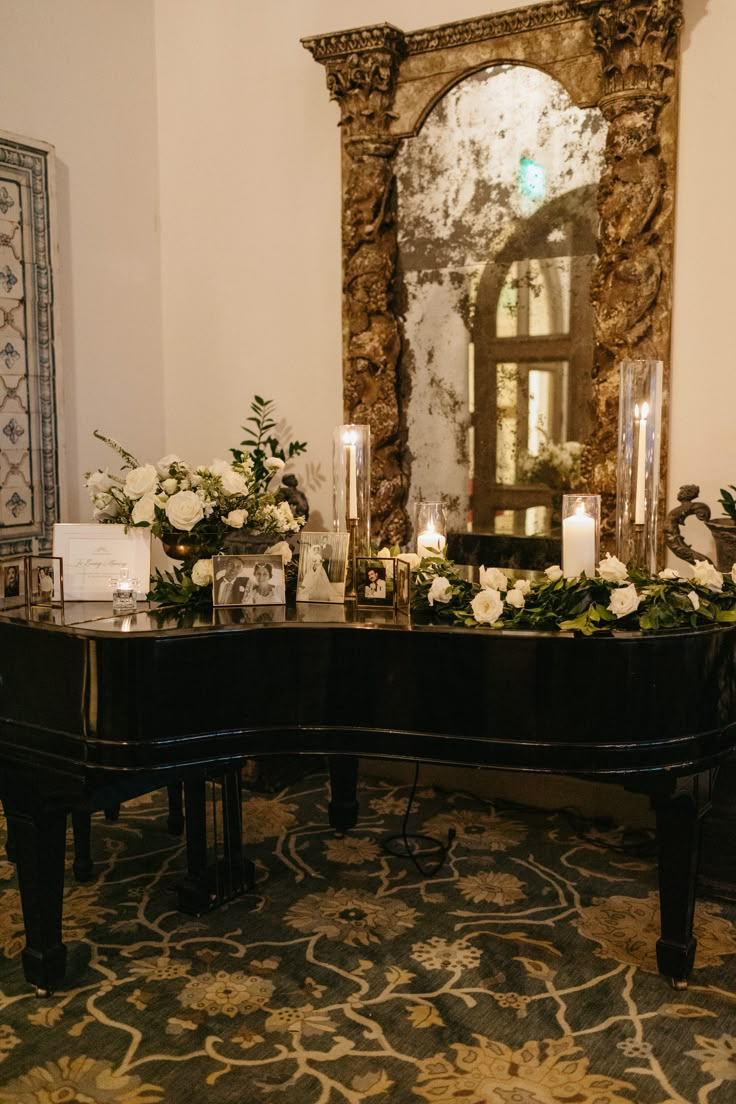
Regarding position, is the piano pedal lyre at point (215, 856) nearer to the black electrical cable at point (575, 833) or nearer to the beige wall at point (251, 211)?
the black electrical cable at point (575, 833)

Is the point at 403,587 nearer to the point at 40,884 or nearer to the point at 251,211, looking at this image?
the point at 40,884

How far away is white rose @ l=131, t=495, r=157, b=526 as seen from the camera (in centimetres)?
292

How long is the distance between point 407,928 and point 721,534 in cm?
173

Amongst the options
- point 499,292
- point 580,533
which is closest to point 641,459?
point 580,533

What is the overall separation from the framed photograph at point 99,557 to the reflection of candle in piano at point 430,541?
77 cm

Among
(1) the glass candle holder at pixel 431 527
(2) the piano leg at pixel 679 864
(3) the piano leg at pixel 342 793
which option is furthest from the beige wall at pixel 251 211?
(2) the piano leg at pixel 679 864

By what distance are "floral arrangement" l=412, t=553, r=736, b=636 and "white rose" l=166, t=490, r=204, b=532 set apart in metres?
0.64

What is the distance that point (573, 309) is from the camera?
14.0ft

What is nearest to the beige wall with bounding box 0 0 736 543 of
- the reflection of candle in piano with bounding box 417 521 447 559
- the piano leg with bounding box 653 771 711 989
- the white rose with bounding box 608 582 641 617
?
the reflection of candle in piano with bounding box 417 521 447 559

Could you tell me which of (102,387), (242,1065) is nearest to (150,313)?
(102,387)

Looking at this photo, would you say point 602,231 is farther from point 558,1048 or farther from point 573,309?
point 558,1048

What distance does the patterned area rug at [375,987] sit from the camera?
2414mm

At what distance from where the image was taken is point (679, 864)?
2.74 meters

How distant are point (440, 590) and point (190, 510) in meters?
0.72
